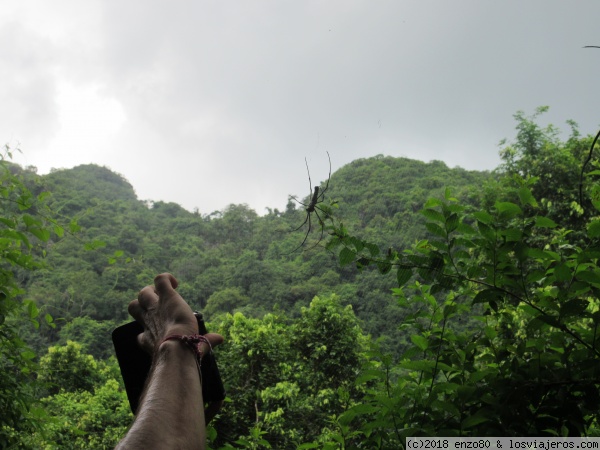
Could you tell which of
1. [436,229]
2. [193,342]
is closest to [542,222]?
[436,229]

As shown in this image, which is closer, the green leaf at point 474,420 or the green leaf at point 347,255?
the green leaf at point 474,420

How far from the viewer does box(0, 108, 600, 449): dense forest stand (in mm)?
870

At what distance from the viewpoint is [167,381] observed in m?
0.56

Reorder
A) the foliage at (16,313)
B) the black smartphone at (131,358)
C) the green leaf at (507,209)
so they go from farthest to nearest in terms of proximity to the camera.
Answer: the foliage at (16,313) → the green leaf at (507,209) → the black smartphone at (131,358)

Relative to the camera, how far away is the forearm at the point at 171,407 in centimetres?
49

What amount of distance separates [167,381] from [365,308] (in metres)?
12.0

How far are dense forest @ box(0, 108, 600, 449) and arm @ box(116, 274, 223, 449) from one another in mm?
389

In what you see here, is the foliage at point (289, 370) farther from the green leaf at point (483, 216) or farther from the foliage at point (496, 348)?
the green leaf at point (483, 216)

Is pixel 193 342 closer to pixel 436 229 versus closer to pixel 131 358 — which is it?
pixel 131 358

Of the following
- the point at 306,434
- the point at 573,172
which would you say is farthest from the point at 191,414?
the point at 573,172

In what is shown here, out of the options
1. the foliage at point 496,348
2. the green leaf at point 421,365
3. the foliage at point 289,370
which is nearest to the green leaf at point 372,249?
the foliage at point 496,348

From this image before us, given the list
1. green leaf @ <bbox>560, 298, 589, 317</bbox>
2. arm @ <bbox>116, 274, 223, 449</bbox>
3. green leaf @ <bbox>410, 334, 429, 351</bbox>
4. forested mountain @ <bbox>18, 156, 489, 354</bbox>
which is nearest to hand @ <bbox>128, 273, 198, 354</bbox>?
arm @ <bbox>116, 274, 223, 449</bbox>

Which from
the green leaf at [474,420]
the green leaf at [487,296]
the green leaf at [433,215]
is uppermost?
the green leaf at [433,215]

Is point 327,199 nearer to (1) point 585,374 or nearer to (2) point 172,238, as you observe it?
(1) point 585,374
